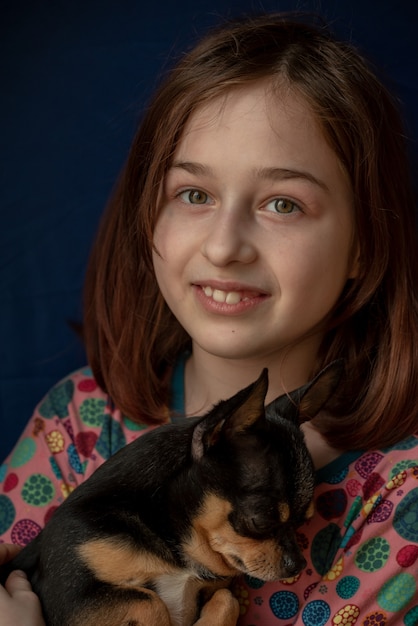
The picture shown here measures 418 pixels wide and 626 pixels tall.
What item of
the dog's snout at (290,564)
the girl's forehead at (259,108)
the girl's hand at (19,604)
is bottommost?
the girl's hand at (19,604)

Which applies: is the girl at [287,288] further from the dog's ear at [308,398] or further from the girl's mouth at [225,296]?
the dog's ear at [308,398]

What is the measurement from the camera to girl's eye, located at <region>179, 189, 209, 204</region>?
64.9 inches

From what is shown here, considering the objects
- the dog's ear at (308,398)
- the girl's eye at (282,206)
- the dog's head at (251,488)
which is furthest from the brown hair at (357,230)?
the dog's head at (251,488)

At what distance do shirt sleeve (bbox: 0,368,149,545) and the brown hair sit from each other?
2.0 inches

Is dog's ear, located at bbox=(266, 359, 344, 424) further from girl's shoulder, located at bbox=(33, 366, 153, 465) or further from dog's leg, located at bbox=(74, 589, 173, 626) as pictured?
girl's shoulder, located at bbox=(33, 366, 153, 465)

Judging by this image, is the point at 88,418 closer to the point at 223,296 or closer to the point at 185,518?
the point at 223,296

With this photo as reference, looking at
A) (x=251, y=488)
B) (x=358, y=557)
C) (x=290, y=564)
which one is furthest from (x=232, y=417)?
(x=358, y=557)

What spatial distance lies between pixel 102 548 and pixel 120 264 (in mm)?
760

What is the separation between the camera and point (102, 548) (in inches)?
53.3

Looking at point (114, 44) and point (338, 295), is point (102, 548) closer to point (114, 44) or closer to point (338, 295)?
point (338, 295)

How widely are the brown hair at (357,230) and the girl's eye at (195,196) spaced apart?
68 millimetres

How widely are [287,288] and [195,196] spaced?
237 mm

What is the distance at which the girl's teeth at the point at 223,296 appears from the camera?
5.26ft

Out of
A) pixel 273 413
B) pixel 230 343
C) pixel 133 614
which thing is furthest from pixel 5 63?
pixel 133 614
